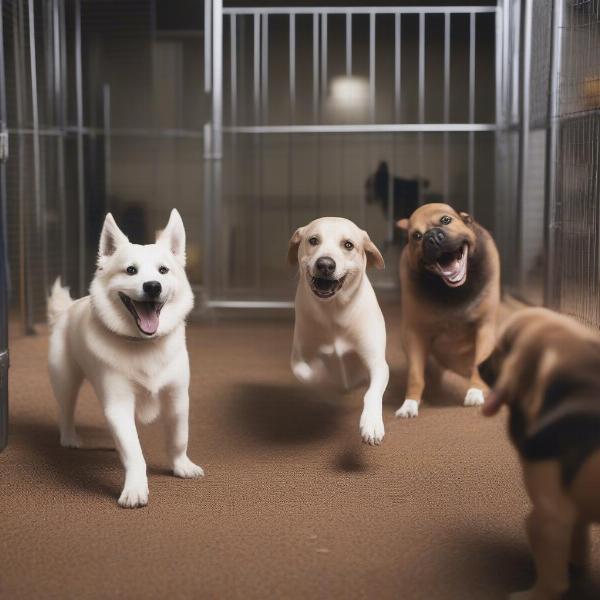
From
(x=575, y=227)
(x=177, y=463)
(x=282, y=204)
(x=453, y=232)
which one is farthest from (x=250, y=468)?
(x=282, y=204)

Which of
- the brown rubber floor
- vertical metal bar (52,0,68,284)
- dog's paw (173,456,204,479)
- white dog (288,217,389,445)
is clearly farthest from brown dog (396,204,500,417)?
vertical metal bar (52,0,68,284)

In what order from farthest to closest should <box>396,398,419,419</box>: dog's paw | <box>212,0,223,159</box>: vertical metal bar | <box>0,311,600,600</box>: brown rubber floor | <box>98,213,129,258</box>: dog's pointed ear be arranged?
<box>212,0,223,159</box>: vertical metal bar → <box>396,398,419,419</box>: dog's paw → <box>98,213,129,258</box>: dog's pointed ear → <box>0,311,600,600</box>: brown rubber floor

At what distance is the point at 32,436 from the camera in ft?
8.91

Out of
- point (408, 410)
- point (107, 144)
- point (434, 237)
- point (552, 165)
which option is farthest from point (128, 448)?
point (107, 144)

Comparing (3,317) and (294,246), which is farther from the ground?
(294,246)

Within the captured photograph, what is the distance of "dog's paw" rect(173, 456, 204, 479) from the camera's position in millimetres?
2303

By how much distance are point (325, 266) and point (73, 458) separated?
0.93 meters

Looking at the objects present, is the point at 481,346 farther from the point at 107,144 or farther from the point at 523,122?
the point at 107,144

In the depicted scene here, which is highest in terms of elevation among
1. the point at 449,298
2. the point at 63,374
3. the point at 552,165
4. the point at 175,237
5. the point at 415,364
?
the point at 552,165

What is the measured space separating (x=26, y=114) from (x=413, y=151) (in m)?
3.32

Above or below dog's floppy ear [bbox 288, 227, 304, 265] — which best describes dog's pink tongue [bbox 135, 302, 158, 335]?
below

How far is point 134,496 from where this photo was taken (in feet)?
6.78

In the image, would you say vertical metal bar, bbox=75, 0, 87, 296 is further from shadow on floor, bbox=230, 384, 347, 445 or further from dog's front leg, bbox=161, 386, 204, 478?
dog's front leg, bbox=161, 386, 204, 478

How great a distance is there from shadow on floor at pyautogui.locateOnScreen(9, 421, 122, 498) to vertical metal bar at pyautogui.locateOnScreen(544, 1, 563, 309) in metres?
2.41
